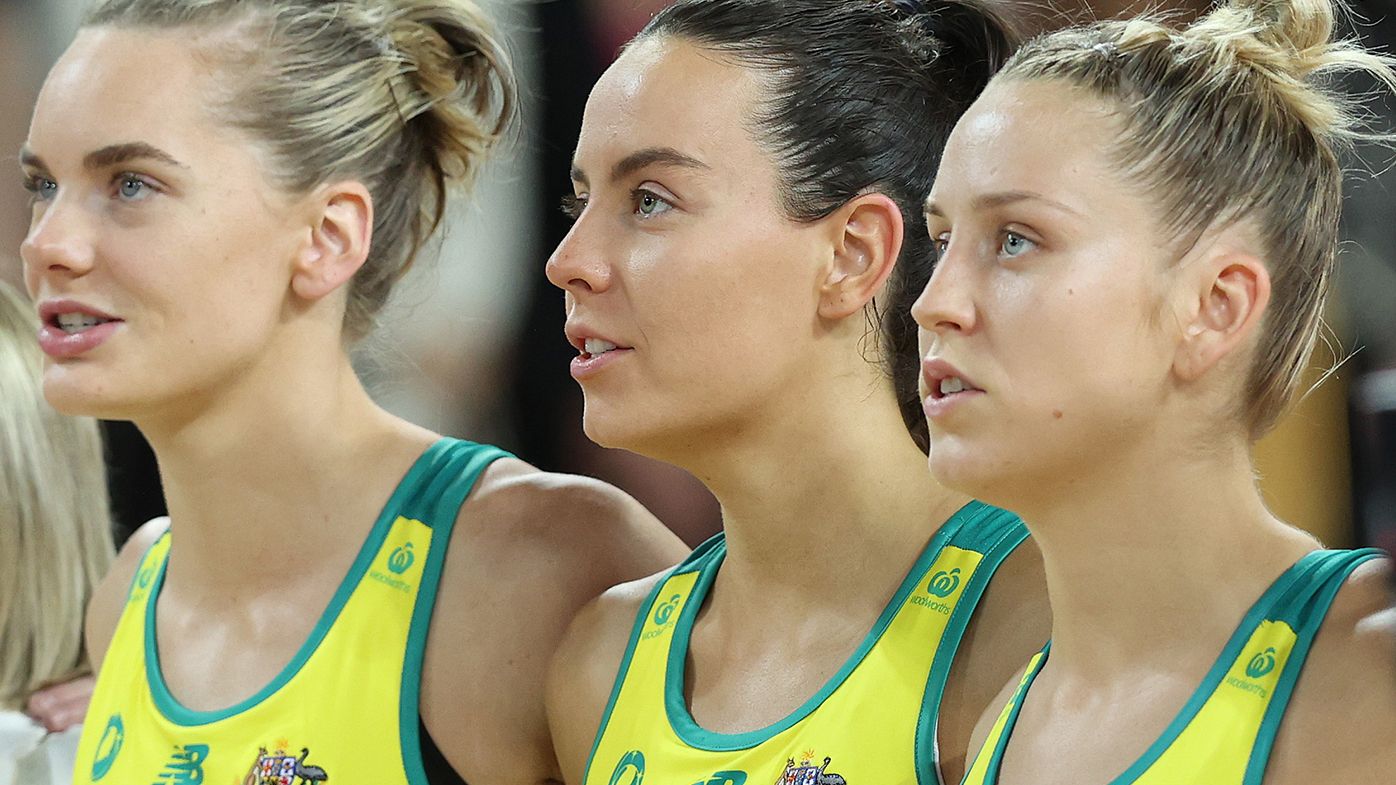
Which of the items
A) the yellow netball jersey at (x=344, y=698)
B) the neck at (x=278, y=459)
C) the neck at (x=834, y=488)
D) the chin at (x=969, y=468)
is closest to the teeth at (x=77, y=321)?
the neck at (x=278, y=459)

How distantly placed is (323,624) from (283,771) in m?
0.22

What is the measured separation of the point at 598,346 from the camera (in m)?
2.20

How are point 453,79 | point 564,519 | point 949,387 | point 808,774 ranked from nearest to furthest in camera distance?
point 949,387 → point 808,774 → point 564,519 → point 453,79

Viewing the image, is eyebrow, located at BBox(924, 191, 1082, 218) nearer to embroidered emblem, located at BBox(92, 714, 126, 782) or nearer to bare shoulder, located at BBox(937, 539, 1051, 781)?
bare shoulder, located at BBox(937, 539, 1051, 781)

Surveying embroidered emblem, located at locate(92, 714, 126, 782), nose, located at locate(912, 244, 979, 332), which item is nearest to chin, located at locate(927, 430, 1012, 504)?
nose, located at locate(912, 244, 979, 332)

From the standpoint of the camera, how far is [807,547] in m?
2.20

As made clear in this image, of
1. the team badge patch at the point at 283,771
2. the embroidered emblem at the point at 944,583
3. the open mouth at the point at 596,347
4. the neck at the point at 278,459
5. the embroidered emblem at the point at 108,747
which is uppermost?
the open mouth at the point at 596,347

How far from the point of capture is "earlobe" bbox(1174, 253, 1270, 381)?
5.65ft

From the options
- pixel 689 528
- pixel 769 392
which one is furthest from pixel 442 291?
pixel 769 392

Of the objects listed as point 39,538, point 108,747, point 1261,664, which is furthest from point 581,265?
point 39,538

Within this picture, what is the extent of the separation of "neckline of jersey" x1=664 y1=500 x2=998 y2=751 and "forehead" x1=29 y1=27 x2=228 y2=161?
39.7 inches

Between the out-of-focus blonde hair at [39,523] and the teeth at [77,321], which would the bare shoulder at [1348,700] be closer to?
the teeth at [77,321]

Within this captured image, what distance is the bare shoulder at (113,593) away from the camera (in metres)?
3.05

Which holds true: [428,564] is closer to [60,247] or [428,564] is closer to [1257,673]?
[60,247]
